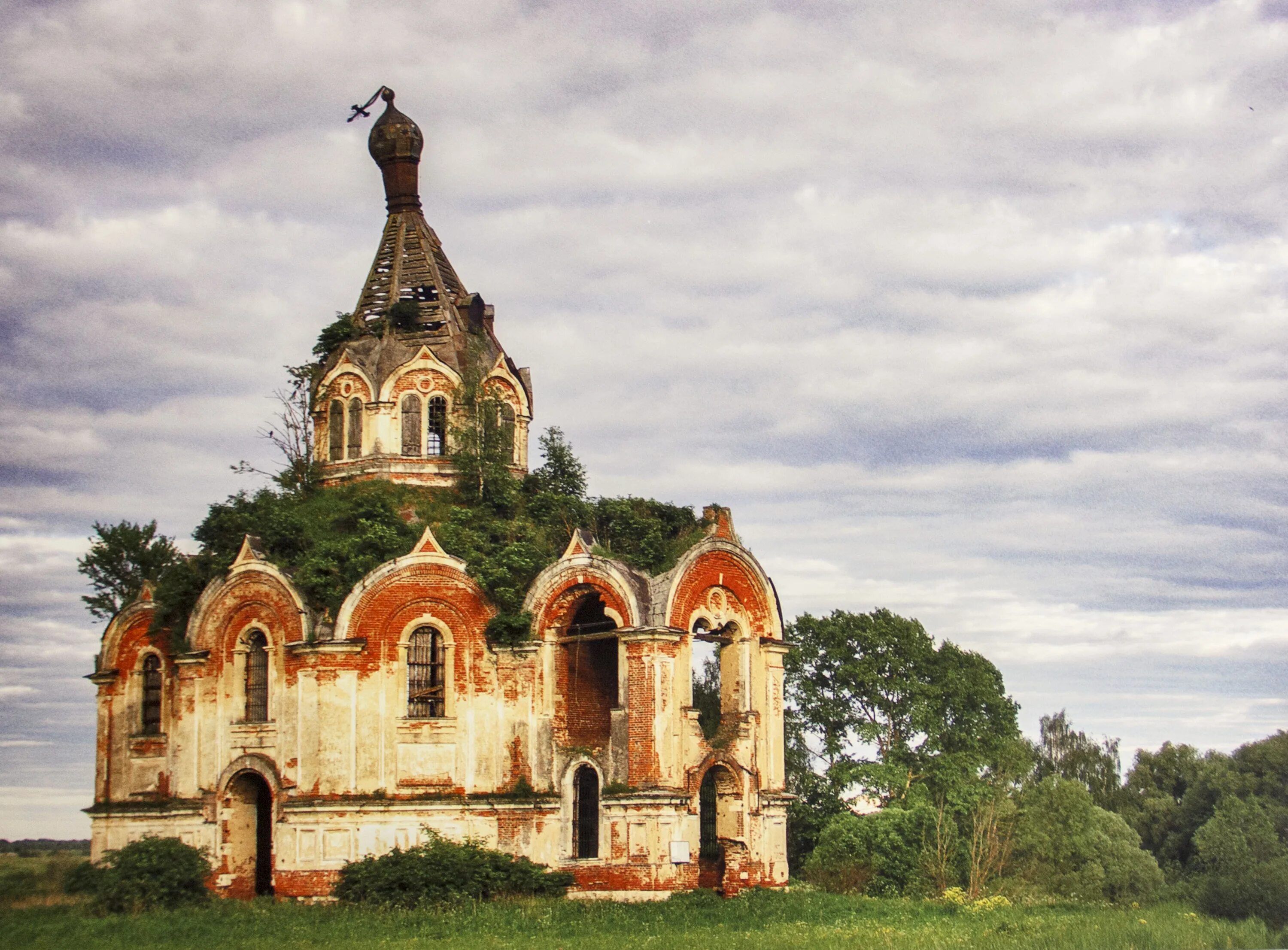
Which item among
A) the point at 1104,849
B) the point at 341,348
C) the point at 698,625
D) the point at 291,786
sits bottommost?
the point at 1104,849

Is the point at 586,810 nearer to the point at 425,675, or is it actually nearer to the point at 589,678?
the point at 589,678

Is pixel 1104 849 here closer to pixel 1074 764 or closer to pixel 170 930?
pixel 1074 764

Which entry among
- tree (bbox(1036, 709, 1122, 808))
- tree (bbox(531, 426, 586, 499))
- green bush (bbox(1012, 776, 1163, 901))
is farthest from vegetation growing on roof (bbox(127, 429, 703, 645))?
tree (bbox(1036, 709, 1122, 808))

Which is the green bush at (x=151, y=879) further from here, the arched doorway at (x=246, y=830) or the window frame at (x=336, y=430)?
the window frame at (x=336, y=430)

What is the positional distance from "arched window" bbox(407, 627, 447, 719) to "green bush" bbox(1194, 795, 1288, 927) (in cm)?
1644

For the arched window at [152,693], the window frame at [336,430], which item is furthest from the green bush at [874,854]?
the arched window at [152,693]

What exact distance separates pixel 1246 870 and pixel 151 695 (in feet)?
80.4

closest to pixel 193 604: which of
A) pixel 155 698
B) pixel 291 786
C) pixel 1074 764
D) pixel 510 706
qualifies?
pixel 155 698

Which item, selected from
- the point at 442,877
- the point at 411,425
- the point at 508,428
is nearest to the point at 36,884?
the point at 442,877

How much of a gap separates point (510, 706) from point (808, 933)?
8019 millimetres

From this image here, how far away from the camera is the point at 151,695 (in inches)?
1359

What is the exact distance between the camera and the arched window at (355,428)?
35156mm

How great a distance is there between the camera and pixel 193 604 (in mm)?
32969

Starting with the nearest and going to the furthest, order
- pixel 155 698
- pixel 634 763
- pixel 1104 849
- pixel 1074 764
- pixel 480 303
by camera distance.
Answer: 1. pixel 634 763
2. pixel 155 698
3. pixel 480 303
4. pixel 1104 849
5. pixel 1074 764
